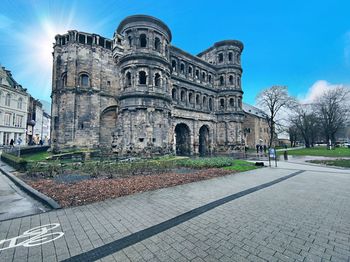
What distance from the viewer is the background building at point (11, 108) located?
114 ft

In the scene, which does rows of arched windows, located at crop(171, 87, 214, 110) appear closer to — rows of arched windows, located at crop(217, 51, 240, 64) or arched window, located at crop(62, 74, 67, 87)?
rows of arched windows, located at crop(217, 51, 240, 64)

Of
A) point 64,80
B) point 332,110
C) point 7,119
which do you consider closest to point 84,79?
point 64,80

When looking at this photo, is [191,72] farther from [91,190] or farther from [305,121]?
[305,121]

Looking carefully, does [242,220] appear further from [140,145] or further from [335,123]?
[335,123]

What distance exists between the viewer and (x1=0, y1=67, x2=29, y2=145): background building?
3481 centimetres

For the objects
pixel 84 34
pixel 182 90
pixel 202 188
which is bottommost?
pixel 202 188

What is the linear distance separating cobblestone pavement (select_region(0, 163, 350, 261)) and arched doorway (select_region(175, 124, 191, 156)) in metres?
22.2

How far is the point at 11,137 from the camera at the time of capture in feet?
122

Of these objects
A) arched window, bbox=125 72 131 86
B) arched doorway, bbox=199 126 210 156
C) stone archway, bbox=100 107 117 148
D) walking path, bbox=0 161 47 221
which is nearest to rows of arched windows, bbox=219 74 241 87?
arched doorway, bbox=199 126 210 156

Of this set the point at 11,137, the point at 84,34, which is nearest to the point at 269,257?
the point at 84,34

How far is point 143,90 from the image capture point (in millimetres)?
20812

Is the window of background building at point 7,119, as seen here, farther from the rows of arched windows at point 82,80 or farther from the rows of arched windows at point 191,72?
the rows of arched windows at point 191,72

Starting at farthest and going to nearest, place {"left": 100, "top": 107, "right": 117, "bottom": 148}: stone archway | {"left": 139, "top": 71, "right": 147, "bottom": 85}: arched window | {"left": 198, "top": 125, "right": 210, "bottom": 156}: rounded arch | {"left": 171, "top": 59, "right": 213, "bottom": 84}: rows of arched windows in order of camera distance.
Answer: {"left": 198, "top": 125, "right": 210, "bottom": 156}: rounded arch < {"left": 171, "top": 59, "right": 213, "bottom": 84}: rows of arched windows < {"left": 100, "top": 107, "right": 117, "bottom": 148}: stone archway < {"left": 139, "top": 71, "right": 147, "bottom": 85}: arched window

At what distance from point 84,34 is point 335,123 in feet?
196
